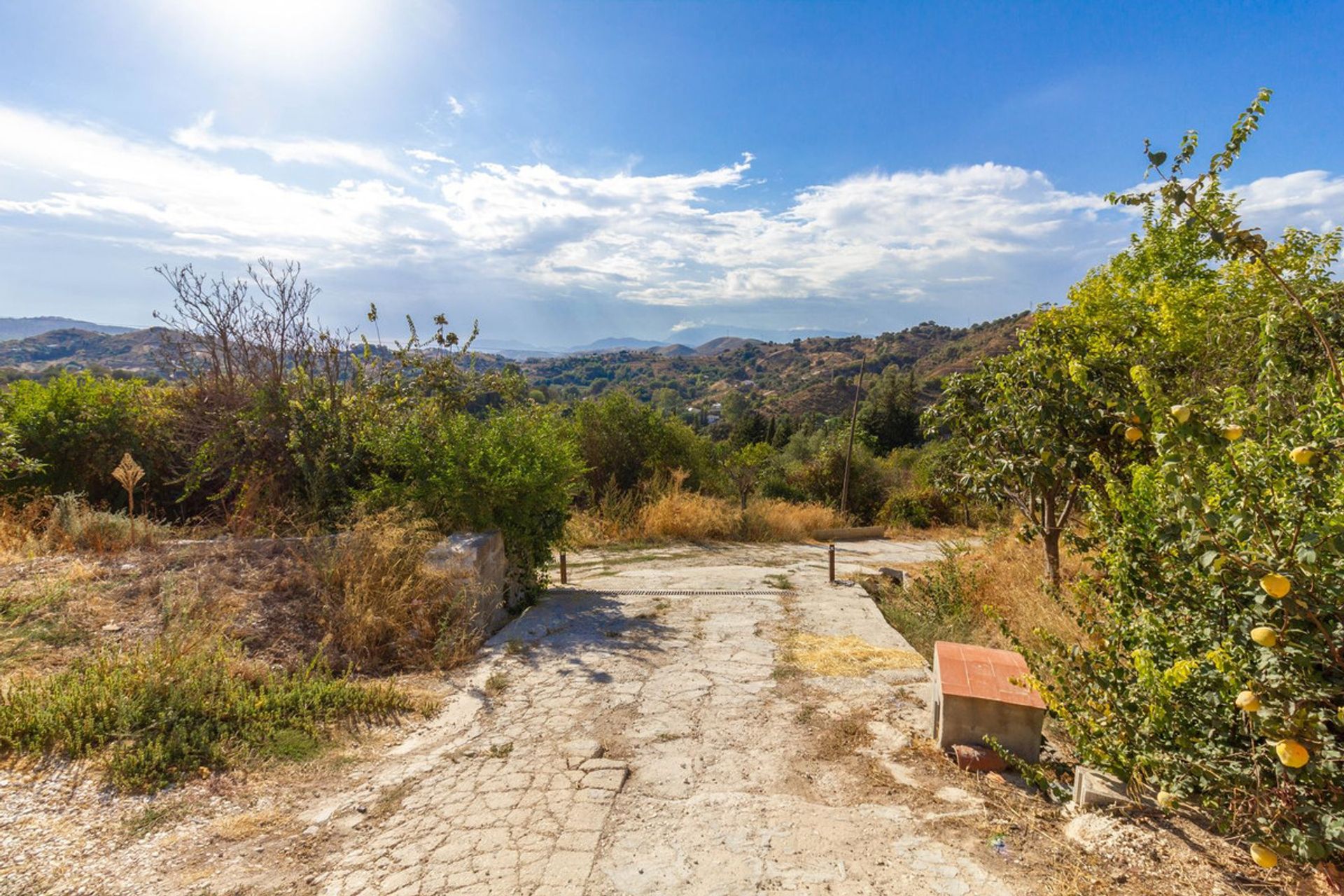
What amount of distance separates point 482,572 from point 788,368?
282 feet

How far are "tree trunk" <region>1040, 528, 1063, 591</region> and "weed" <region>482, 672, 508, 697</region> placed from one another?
4908 millimetres

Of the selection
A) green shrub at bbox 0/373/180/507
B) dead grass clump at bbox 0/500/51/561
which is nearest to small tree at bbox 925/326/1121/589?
dead grass clump at bbox 0/500/51/561

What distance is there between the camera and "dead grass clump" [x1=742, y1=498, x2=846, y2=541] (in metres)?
14.0

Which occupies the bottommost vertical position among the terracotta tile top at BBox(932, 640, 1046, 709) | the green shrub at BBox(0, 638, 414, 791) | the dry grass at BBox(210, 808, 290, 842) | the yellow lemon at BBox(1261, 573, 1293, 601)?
the dry grass at BBox(210, 808, 290, 842)

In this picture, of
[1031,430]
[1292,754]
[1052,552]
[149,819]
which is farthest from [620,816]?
[1052,552]

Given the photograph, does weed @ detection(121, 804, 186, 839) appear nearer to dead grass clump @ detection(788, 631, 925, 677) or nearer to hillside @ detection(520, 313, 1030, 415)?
dead grass clump @ detection(788, 631, 925, 677)

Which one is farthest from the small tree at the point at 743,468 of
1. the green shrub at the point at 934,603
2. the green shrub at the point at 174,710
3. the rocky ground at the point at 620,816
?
the green shrub at the point at 174,710

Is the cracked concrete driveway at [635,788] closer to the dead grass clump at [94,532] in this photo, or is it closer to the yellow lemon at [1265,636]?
the yellow lemon at [1265,636]

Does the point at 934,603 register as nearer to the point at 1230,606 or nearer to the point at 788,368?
the point at 1230,606

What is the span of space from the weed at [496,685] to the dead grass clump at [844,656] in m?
2.13

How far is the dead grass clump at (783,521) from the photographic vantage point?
45.9 ft

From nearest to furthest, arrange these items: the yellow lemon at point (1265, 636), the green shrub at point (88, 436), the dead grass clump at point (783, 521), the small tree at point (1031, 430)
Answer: the yellow lemon at point (1265, 636)
the small tree at point (1031, 430)
the green shrub at point (88, 436)
the dead grass clump at point (783, 521)

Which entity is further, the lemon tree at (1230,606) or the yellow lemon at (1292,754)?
the lemon tree at (1230,606)

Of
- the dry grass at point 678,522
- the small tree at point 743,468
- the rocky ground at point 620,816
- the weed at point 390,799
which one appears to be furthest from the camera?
the small tree at point 743,468
